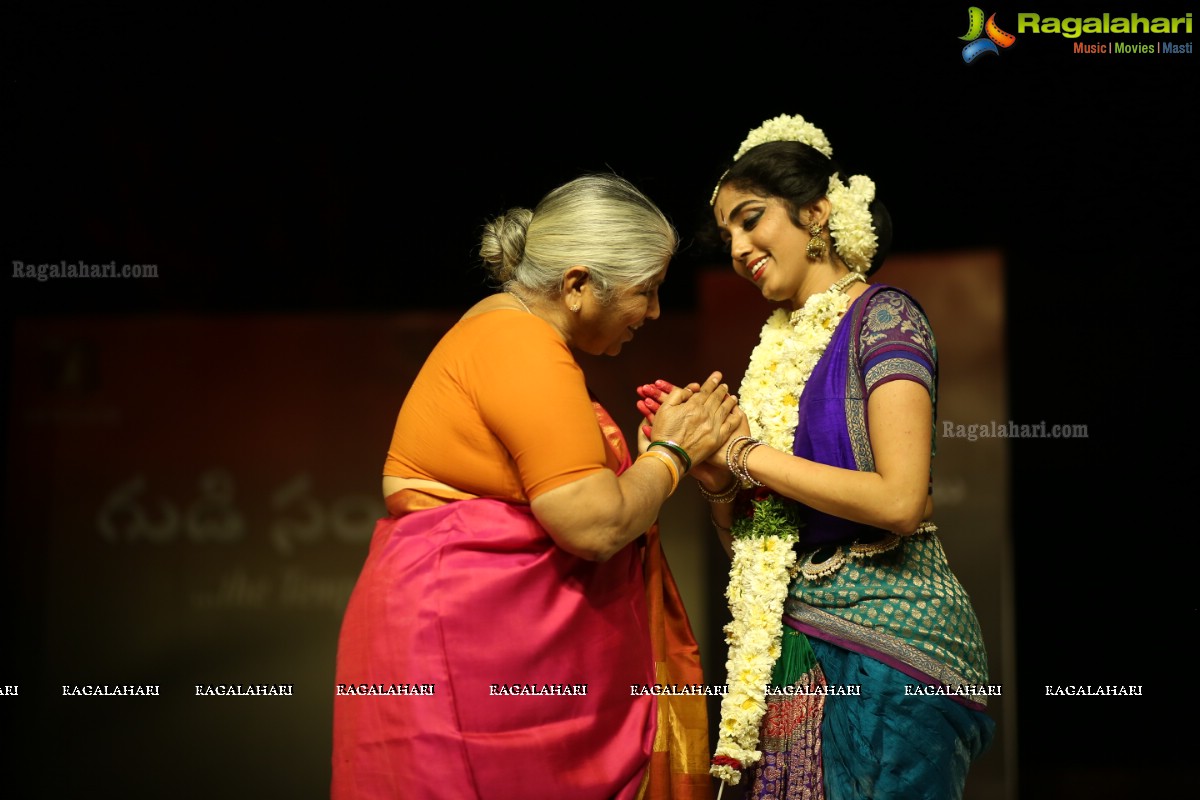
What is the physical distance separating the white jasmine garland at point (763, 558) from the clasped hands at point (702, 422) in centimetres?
8

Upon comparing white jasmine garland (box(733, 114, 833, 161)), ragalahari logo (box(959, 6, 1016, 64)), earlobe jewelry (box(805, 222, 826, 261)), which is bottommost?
earlobe jewelry (box(805, 222, 826, 261))

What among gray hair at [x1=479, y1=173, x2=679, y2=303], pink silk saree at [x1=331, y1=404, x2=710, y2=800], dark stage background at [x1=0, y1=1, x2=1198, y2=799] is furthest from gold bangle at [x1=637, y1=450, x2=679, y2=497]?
dark stage background at [x1=0, y1=1, x2=1198, y2=799]

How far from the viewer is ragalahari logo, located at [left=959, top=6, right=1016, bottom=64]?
3480mm

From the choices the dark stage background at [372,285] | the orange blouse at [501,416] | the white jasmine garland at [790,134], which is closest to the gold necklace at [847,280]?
the white jasmine garland at [790,134]

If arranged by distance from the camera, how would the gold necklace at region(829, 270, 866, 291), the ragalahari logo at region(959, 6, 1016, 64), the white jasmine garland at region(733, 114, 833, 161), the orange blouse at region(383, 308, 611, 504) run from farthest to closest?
the ragalahari logo at region(959, 6, 1016, 64) → the white jasmine garland at region(733, 114, 833, 161) → the gold necklace at region(829, 270, 866, 291) → the orange blouse at region(383, 308, 611, 504)

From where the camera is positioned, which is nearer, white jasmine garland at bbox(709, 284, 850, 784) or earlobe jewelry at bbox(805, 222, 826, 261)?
white jasmine garland at bbox(709, 284, 850, 784)

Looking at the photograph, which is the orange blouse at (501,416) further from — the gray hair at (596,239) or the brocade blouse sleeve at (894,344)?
the brocade blouse sleeve at (894,344)

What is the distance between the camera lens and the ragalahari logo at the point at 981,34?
348 cm

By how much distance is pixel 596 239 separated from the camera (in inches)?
85.7

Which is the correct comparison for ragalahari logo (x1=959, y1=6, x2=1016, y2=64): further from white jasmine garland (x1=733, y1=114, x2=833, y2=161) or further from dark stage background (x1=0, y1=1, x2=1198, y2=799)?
white jasmine garland (x1=733, y1=114, x2=833, y2=161)

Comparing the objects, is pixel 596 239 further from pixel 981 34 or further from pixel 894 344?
pixel 981 34

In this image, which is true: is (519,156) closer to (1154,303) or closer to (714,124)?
(714,124)

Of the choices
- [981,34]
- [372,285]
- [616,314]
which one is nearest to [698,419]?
[616,314]

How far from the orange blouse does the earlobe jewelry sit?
594 millimetres
